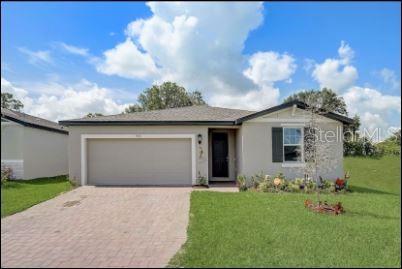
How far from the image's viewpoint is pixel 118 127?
575 inches

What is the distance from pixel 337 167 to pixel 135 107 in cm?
3306

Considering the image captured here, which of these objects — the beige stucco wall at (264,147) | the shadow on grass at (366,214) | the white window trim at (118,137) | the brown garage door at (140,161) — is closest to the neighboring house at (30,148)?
the white window trim at (118,137)

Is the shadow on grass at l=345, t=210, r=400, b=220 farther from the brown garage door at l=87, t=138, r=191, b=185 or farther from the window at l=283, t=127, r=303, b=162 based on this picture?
the brown garage door at l=87, t=138, r=191, b=185

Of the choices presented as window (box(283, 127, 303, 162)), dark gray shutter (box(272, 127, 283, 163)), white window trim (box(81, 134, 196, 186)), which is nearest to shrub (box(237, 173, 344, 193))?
dark gray shutter (box(272, 127, 283, 163))

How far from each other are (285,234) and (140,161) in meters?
9.19

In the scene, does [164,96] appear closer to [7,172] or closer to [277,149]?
[7,172]

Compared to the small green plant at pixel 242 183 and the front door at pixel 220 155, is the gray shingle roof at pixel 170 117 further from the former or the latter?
the small green plant at pixel 242 183

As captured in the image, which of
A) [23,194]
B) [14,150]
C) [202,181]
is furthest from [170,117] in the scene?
[14,150]

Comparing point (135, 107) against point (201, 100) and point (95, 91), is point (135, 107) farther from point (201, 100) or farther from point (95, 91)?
point (95, 91)

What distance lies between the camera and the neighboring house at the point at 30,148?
639 inches

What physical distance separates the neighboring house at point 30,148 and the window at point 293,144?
500 inches

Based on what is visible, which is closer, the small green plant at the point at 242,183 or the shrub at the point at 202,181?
the small green plant at the point at 242,183

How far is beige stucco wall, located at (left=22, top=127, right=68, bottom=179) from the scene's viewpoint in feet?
55.1

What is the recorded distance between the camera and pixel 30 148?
1700 centimetres
